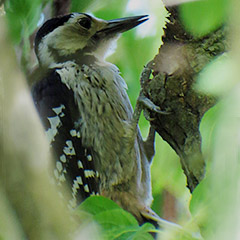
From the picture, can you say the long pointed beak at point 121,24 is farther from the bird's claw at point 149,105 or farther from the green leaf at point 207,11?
the green leaf at point 207,11

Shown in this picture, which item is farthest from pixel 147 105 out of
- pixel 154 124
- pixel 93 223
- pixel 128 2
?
pixel 93 223

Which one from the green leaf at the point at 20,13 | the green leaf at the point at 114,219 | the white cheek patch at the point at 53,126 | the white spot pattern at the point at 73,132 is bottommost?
the white spot pattern at the point at 73,132

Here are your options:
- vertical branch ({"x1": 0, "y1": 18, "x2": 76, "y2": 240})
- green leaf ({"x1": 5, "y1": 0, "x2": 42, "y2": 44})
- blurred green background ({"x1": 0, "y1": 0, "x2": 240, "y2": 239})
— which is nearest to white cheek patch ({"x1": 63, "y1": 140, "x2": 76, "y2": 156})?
blurred green background ({"x1": 0, "y1": 0, "x2": 240, "y2": 239})

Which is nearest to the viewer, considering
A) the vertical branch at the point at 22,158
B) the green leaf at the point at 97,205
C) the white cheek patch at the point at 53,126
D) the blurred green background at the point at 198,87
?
the blurred green background at the point at 198,87

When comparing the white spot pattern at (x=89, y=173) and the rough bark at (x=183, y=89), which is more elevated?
the rough bark at (x=183, y=89)

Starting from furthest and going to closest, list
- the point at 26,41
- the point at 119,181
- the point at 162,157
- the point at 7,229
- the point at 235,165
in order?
1. the point at 119,181
2. the point at 162,157
3. the point at 26,41
4. the point at 7,229
5. the point at 235,165

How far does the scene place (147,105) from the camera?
0.72 m

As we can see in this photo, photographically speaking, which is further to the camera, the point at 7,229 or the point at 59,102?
the point at 59,102

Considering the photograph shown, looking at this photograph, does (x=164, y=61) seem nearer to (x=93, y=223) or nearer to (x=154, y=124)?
(x=154, y=124)

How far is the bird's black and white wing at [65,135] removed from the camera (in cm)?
85

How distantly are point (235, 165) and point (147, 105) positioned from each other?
0.48 meters

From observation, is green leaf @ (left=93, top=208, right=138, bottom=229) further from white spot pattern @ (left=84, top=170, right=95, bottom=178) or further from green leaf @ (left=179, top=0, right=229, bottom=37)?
white spot pattern @ (left=84, top=170, right=95, bottom=178)

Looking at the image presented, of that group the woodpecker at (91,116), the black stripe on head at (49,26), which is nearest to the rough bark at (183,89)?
the woodpecker at (91,116)

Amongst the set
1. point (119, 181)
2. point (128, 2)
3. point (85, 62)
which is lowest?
point (119, 181)
